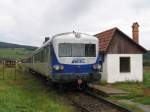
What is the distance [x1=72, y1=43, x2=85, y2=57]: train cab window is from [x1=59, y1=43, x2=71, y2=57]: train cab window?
9.7 inches

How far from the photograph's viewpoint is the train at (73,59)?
16781 millimetres

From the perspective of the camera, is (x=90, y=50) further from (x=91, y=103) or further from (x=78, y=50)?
(x=91, y=103)

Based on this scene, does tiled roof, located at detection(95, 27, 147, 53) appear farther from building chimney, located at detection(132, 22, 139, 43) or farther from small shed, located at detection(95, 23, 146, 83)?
building chimney, located at detection(132, 22, 139, 43)

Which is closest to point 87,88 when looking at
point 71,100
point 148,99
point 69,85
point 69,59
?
point 69,85

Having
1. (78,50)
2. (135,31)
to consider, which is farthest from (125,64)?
(78,50)

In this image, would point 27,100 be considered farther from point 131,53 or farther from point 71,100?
point 131,53

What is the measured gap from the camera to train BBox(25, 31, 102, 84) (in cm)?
1678

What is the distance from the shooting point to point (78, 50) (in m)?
17.5

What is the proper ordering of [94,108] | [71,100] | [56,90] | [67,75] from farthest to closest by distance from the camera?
[56,90] < [67,75] < [71,100] < [94,108]

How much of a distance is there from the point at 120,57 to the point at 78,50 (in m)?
6.51

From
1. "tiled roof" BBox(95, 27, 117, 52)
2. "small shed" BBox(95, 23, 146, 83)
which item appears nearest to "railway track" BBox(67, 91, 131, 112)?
"small shed" BBox(95, 23, 146, 83)

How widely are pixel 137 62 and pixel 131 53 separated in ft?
2.36

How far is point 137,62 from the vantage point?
23.5m

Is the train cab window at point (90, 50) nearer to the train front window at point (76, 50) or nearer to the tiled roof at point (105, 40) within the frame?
the train front window at point (76, 50)
